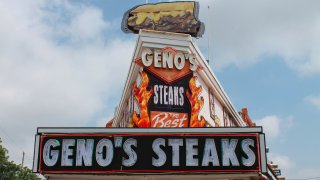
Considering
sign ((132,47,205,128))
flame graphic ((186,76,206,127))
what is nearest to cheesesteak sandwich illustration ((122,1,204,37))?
sign ((132,47,205,128))

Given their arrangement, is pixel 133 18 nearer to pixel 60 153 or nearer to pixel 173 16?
pixel 173 16

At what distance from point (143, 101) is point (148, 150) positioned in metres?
13.6

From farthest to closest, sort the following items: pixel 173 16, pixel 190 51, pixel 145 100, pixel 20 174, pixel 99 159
Answer: pixel 20 174 < pixel 173 16 < pixel 190 51 < pixel 145 100 < pixel 99 159

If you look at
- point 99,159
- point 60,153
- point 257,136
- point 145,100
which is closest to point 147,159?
point 99,159

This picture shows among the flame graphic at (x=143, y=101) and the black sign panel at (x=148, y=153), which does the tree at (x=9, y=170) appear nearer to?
the flame graphic at (x=143, y=101)

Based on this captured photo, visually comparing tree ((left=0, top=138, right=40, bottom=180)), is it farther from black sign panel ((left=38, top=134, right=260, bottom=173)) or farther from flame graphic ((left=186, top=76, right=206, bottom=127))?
black sign panel ((left=38, top=134, right=260, bottom=173))

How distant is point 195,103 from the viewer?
27.2 m

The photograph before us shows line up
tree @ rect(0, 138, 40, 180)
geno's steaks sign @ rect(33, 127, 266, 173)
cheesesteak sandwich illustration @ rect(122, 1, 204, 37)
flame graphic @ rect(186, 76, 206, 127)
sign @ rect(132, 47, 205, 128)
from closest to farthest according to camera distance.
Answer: geno's steaks sign @ rect(33, 127, 266, 173) → sign @ rect(132, 47, 205, 128) → flame graphic @ rect(186, 76, 206, 127) → cheesesteak sandwich illustration @ rect(122, 1, 204, 37) → tree @ rect(0, 138, 40, 180)

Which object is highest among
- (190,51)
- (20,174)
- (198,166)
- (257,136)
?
(190,51)

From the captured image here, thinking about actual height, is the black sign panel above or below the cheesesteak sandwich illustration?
below

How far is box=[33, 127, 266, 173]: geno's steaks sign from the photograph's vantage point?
12.5m

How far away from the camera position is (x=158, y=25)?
29.9 m

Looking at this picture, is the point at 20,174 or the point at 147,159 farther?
the point at 20,174

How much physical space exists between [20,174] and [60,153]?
43.1 metres
